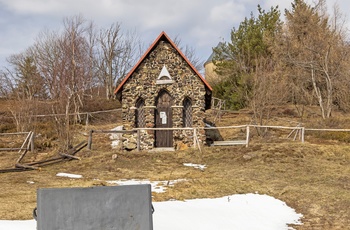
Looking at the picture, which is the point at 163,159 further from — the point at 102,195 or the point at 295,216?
the point at 102,195

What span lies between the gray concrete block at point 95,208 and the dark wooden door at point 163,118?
1680 centimetres

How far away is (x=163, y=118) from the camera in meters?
20.9

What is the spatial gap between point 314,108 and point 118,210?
35248mm

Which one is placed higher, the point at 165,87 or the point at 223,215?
the point at 165,87

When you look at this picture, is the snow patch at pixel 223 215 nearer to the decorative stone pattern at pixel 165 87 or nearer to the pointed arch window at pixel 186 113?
→ the decorative stone pattern at pixel 165 87

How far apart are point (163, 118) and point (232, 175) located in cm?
847

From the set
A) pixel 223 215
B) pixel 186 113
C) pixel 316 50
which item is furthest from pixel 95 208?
pixel 316 50

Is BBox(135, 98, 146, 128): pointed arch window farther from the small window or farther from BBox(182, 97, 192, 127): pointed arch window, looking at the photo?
BBox(182, 97, 192, 127): pointed arch window

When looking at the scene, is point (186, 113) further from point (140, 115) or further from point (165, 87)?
point (140, 115)

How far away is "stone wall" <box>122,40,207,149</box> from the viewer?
20.6 meters

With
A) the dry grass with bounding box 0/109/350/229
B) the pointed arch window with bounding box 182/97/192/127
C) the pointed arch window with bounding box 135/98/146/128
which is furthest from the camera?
the pointed arch window with bounding box 182/97/192/127

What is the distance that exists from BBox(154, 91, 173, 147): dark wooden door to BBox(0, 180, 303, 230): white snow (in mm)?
11172

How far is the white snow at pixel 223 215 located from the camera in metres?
6.81

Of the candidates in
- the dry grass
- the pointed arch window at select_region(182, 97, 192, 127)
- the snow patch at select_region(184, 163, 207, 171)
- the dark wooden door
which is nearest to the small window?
the dark wooden door
